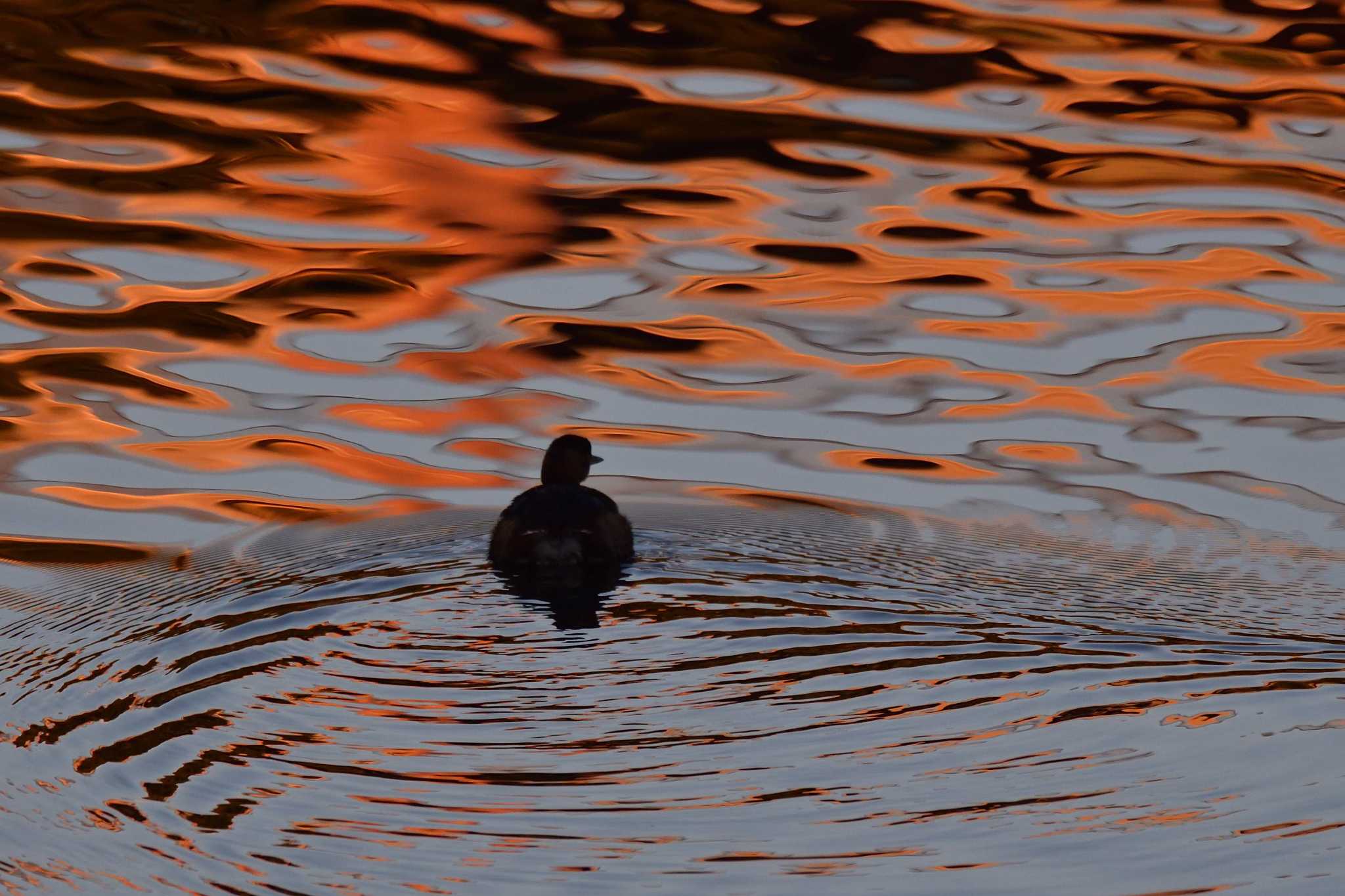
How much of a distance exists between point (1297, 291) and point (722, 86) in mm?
4725

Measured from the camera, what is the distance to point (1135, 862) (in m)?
5.21

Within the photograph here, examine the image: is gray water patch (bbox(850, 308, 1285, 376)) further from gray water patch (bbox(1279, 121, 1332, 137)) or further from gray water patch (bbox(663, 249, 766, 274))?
gray water patch (bbox(1279, 121, 1332, 137))

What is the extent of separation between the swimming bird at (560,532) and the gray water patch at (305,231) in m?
4.74

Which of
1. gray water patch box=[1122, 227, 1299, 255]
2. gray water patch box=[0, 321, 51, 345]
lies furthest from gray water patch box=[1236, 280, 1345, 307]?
gray water patch box=[0, 321, 51, 345]

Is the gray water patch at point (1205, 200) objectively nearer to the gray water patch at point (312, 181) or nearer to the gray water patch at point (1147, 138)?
the gray water patch at point (1147, 138)

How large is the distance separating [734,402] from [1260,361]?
290cm

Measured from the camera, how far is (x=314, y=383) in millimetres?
10672

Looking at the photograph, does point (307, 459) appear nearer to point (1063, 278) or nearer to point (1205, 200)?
point (1063, 278)

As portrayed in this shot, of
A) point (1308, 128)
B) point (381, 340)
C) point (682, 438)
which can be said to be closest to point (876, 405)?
point (682, 438)

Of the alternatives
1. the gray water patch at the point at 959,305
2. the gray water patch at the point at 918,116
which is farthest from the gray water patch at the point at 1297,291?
the gray water patch at the point at 918,116

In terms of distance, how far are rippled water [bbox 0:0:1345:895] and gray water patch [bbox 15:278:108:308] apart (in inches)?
4.1

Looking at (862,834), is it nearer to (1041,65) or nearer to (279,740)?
(279,740)

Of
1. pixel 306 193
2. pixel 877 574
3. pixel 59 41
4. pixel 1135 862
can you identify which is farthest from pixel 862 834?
pixel 59 41

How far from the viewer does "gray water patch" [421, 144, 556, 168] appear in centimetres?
1369
